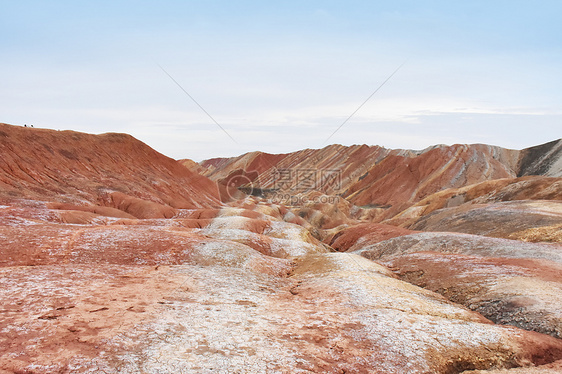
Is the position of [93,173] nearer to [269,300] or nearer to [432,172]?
[269,300]

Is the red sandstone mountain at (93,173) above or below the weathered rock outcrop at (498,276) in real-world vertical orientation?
above

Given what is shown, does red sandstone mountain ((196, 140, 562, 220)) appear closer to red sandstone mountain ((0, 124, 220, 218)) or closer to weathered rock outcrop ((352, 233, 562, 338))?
red sandstone mountain ((0, 124, 220, 218))

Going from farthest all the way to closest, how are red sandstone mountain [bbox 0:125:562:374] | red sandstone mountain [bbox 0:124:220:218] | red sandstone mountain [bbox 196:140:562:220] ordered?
1. red sandstone mountain [bbox 196:140:562:220]
2. red sandstone mountain [bbox 0:124:220:218]
3. red sandstone mountain [bbox 0:125:562:374]

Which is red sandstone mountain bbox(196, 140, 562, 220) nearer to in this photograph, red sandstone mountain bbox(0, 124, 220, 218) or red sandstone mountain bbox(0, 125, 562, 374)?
red sandstone mountain bbox(0, 124, 220, 218)

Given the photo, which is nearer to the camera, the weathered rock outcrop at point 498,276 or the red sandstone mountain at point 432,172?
the weathered rock outcrop at point 498,276

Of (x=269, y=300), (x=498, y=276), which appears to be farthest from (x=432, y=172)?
(x=269, y=300)

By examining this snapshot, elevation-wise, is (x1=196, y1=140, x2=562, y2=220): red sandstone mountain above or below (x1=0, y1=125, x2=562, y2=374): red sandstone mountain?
above

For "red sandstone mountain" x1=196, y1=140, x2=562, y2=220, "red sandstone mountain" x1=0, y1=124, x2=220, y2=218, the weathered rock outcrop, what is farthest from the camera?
"red sandstone mountain" x1=196, y1=140, x2=562, y2=220

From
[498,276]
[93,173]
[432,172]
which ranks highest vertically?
[432,172]

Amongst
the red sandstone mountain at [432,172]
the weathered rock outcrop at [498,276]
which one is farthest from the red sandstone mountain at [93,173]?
the red sandstone mountain at [432,172]

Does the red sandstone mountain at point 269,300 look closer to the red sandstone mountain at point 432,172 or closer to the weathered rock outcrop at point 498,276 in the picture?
the weathered rock outcrop at point 498,276

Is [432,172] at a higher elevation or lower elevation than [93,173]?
higher

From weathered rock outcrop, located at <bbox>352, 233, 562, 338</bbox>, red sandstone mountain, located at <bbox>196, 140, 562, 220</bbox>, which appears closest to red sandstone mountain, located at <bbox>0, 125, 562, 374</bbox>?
weathered rock outcrop, located at <bbox>352, 233, 562, 338</bbox>

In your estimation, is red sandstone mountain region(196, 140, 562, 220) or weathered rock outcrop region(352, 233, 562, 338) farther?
red sandstone mountain region(196, 140, 562, 220)
